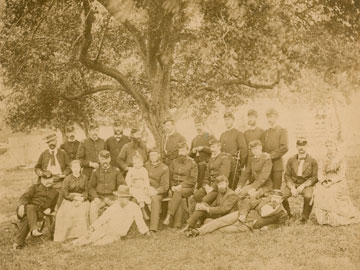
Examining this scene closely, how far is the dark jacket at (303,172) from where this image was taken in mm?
4465

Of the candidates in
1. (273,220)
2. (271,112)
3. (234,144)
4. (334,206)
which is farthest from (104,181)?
(334,206)

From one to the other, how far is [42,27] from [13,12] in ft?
0.95

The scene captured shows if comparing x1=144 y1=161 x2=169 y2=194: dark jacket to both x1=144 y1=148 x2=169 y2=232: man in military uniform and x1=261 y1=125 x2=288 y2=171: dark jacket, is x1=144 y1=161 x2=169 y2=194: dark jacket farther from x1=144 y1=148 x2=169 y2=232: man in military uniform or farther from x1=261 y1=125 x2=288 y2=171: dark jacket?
x1=261 y1=125 x2=288 y2=171: dark jacket

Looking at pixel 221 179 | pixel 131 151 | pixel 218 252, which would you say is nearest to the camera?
pixel 218 252

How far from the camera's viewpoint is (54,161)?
4.85 meters

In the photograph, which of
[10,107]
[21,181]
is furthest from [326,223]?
[10,107]

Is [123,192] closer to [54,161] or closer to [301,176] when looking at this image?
[54,161]

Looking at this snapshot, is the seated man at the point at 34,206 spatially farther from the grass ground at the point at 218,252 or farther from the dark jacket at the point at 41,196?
the grass ground at the point at 218,252

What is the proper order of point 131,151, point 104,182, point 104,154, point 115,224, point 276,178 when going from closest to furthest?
point 115,224 < point 276,178 < point 104,182 < point 104,154 < point 131,151

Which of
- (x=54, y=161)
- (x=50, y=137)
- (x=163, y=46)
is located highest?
(x=163, y=46)

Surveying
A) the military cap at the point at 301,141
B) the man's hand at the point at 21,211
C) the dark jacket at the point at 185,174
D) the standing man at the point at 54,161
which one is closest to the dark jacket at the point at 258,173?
the military cap at the point at 301,141

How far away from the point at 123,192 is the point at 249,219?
124 cm

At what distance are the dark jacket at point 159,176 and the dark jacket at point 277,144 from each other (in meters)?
1.04

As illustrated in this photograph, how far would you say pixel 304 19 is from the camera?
174 inches
